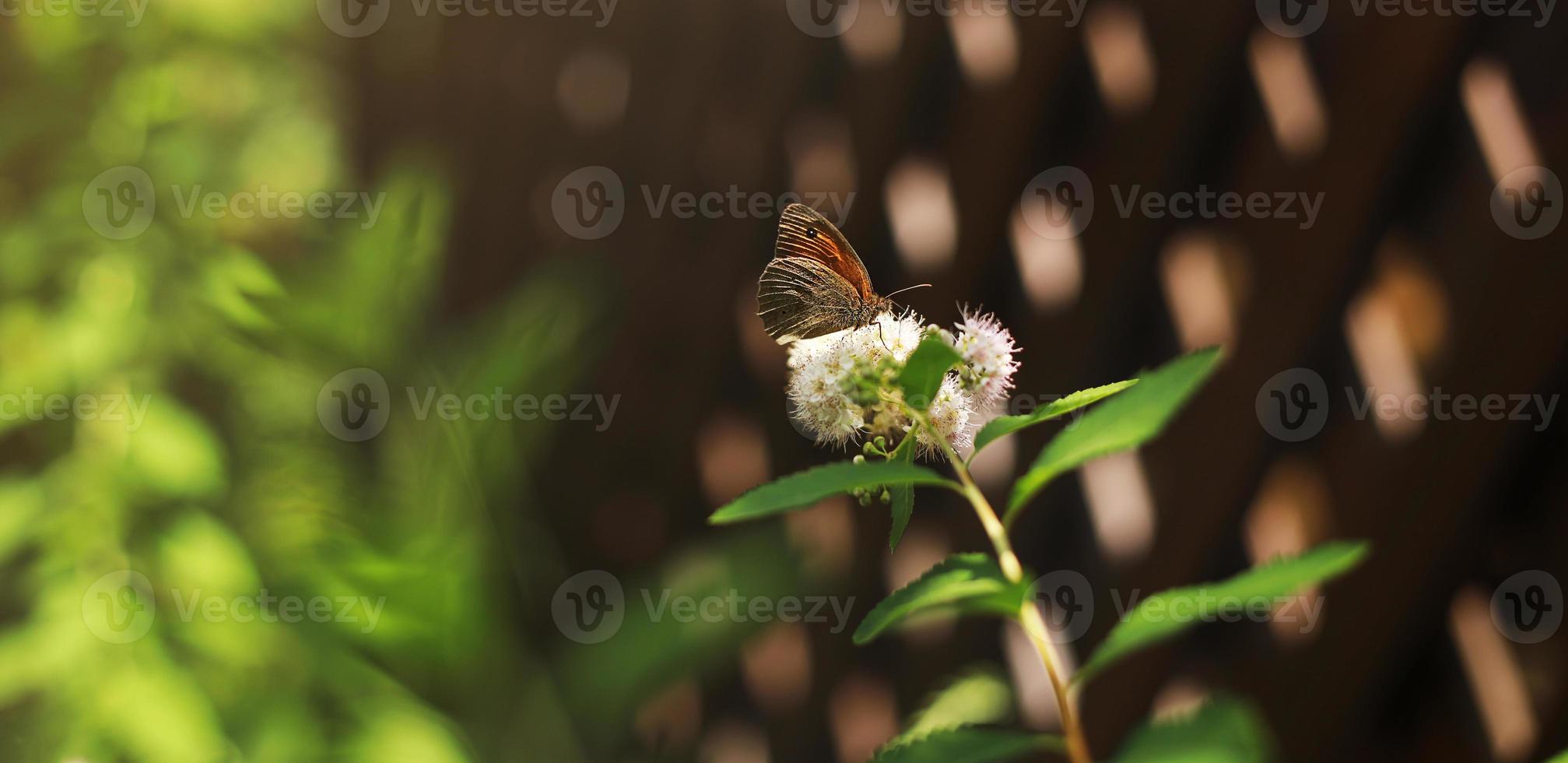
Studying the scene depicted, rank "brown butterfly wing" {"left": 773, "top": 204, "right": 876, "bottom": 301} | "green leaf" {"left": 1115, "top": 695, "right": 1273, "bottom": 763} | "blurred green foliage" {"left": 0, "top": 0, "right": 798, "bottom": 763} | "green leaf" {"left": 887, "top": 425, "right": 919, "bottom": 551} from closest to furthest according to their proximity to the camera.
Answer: "green leaf" {"left": 1115, "top": 695, "right": 1273, "bottom": 763}
"green leaf" {"left": 887, "top": 425, "right": 919, "bottom": 551}
"brown butterfly wing" {"left": 773, "top": 204, "right": 876, "bottom": 301}
"blurred green foliage" {"left": 0, "top": 0, "right": 798, "bottom": 763}

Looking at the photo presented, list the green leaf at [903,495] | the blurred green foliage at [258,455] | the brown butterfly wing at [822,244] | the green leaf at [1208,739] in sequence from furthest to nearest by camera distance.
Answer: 1. the blurred green foliage at [258,455]
2. the brown butterfly wing at [822,244]
3. the green leaf at [903,495]
4. the green leaf at [1208,739]

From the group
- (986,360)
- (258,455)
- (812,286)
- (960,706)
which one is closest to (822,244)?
(812,286)

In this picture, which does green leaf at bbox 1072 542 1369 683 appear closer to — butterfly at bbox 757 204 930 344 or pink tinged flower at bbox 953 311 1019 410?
pink tinged flower at bbox 953 311 1019 410

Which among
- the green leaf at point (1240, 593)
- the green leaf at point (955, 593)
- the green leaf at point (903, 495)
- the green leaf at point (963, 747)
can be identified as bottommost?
the green leaf at point (963, 747)

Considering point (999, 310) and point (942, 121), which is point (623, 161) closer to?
point (942, 121)


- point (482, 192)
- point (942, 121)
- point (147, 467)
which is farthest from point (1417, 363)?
point (482, 192)

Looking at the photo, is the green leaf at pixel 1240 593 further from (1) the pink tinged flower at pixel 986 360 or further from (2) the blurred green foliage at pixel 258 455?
(2) the blurred green foliage at pixel 258 455

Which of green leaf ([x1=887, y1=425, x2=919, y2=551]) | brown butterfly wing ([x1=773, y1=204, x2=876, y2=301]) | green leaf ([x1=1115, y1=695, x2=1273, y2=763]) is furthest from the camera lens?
brown butterfly wing ([x1=773, y1=204, x2=876, y2=301])

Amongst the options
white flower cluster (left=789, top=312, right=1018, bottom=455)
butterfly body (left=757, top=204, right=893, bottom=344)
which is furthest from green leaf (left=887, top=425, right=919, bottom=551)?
butterfly body (left=757, top=204, right=893, bottom=344)

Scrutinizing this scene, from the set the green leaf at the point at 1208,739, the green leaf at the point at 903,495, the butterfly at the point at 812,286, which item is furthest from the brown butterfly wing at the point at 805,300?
the green leaf at the point at 1208,739
